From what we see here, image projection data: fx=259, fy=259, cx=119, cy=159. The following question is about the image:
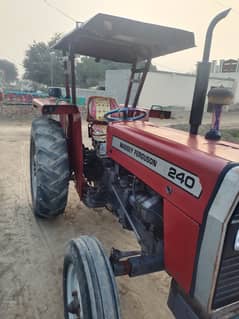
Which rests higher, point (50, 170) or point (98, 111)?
point (98, 111)

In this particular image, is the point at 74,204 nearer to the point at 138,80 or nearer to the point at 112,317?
the point at 138,80

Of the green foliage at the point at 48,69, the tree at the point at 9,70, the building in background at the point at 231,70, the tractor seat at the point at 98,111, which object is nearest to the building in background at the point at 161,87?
the building in background at the point at 231,70

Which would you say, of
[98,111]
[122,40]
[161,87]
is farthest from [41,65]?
[122,40]

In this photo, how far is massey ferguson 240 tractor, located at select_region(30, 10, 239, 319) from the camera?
939 millimetres

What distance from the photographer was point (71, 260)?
4.71 feet

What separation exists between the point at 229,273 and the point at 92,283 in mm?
605

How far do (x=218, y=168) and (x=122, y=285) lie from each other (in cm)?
144

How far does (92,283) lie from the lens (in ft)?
3.95

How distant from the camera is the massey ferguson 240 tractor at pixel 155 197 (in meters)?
0.94

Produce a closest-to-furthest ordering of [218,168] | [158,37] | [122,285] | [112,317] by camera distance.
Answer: [218,168] → [112,317] → [122,285] → [158,37]

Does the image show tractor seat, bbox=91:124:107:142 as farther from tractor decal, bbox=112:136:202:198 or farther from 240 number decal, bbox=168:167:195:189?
240 number decal, bbox=168:167:195:189

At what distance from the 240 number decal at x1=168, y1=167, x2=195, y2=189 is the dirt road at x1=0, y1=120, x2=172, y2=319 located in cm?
112

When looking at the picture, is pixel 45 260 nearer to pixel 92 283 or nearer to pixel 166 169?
pixel 92 283

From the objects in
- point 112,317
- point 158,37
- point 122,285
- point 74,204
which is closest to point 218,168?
point 112,317
